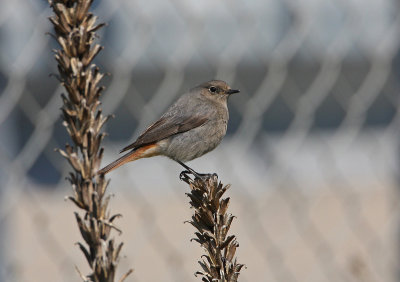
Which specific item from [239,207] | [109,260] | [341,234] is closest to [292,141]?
[239,207]

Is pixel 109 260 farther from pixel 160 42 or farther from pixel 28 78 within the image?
pixel 160 42

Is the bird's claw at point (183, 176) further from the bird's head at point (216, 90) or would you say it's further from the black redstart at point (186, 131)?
the bird's head at point (216, 90)

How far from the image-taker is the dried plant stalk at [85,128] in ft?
1.38

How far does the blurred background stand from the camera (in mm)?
1471

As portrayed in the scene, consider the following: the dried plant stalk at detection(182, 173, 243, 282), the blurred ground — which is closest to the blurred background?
the blurred ground

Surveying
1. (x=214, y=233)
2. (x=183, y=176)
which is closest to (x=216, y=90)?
(x=183, y=176)

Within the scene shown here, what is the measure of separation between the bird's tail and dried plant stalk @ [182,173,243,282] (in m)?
0.66

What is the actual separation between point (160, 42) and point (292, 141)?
0.54 m

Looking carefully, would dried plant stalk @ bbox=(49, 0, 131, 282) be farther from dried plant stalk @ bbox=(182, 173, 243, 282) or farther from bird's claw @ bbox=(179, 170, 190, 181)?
bird's claw @ bbox=(179, 170, 190, 181)

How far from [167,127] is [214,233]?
1025 mm

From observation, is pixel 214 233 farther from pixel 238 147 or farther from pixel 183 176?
pixel 238 147

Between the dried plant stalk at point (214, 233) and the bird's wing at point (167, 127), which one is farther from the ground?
the bird's wing at point (167, 127)

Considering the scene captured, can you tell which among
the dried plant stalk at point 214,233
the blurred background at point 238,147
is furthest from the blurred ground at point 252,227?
the dried plant stalk at point 214,233

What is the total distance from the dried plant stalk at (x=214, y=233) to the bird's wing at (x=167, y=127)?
0.81 m
